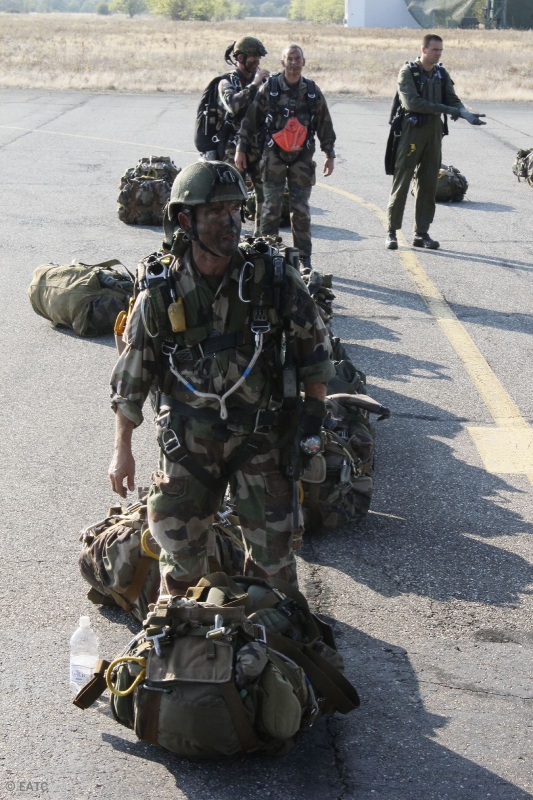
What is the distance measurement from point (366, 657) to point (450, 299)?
6480mm

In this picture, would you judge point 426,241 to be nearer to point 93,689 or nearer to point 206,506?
point 206,506

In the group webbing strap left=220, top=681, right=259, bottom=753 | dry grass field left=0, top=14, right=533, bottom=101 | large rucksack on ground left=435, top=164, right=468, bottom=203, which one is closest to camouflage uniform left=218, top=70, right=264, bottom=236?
large rucksack on ground left=435, top=164, right=468, bottom=203

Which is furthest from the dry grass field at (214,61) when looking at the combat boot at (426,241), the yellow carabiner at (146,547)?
the yellow carabiner at (146,547)

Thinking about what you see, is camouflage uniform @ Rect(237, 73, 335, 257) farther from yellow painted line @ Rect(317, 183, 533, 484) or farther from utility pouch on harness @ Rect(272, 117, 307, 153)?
yellow painted line @ Rect(317, 183, 533, 484)

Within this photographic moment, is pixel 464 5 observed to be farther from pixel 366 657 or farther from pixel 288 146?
pixel 366 657

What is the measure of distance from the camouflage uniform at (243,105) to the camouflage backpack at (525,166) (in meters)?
7.34

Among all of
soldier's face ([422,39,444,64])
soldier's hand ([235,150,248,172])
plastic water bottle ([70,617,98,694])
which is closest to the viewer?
Result: plastic water bottle ([70,617,98,694])

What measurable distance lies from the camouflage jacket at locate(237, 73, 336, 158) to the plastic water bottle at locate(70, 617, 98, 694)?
663cm

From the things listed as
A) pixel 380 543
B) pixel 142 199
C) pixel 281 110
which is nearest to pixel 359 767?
pixel 380 543

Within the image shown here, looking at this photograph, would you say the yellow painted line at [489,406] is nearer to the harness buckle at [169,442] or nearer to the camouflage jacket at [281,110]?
the camouflage jacket at [281,110]

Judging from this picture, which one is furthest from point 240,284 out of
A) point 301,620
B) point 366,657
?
point 366,657

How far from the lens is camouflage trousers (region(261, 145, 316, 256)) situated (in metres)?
→ 10.3

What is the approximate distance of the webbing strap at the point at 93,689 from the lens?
396 cm

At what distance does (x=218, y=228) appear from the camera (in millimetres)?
3971
